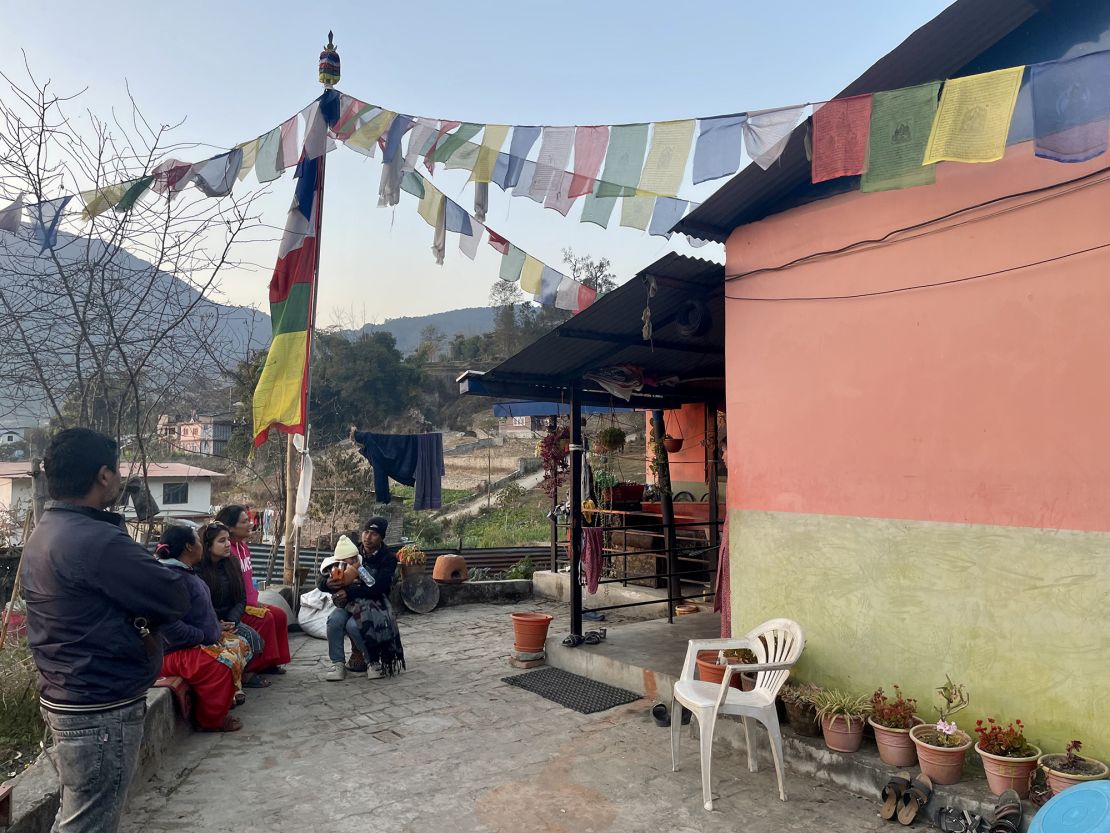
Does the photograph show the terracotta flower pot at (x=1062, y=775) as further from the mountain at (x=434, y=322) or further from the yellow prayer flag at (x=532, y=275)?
the mountain at (x=434, y=322)

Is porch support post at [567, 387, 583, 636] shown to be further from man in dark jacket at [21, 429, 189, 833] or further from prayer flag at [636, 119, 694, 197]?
man in dark jacket at [21, 429, 189, 833]

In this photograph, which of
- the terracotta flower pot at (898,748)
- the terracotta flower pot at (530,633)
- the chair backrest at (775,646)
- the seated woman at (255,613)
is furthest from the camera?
the terracotta flower pot at (530,633)

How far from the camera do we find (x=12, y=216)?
15.2 ft

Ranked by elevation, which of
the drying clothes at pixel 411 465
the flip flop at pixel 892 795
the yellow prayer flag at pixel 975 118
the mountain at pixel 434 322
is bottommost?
the flip flop at pixel 892 795

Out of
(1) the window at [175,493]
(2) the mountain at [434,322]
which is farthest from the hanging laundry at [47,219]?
(2) the mountain at [434,322]

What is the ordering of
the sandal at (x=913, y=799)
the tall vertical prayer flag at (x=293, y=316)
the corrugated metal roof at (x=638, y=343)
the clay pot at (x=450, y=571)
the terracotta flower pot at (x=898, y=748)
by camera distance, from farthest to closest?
the clay pot at (x=450, y=571) < the tall vertical prayer flag at (x=293, y=316) < the corrugated metal roof at (x=638, y=343) < the terracotta flower pot at (x=898, y=748) < the sandal at (x=913, y=799)

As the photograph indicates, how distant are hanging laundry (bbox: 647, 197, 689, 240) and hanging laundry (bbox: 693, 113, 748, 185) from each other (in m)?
0.97

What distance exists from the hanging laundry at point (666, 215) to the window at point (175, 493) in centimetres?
2245

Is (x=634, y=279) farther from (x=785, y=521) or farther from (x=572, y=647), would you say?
(x=572, y=647)

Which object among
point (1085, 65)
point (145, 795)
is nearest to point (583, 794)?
point (145, 795)

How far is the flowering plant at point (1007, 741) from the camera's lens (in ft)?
10.7

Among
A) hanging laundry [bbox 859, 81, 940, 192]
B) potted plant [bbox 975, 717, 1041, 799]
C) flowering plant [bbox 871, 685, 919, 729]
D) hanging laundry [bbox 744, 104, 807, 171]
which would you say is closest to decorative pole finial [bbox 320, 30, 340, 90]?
hanging laundry [bbox 744, 104, 807, 171]

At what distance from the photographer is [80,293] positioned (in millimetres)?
4430

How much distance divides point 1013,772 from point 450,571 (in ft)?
24.4
